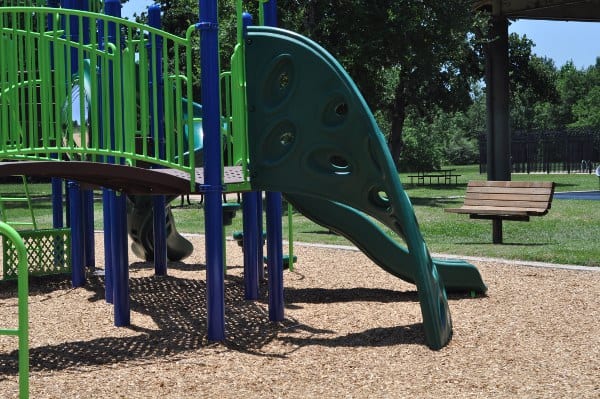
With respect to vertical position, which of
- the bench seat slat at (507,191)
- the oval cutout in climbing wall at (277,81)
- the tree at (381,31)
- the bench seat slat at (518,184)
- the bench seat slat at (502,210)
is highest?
the tree at (381,31)

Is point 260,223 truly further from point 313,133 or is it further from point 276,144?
point 313,133

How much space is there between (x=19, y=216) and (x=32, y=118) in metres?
14.4

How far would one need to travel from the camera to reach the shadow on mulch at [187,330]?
5391 mm

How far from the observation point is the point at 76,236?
8.05 meters

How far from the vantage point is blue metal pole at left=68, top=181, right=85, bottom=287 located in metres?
7.94

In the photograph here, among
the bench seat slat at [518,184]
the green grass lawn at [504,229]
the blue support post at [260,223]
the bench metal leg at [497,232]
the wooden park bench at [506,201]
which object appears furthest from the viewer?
the bench metal leg at [497,232]

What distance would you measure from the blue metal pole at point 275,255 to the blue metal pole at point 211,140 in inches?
31.9

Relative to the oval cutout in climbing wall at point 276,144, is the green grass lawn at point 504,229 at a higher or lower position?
lower

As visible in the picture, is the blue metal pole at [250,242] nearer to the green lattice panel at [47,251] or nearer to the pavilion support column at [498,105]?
the green lattice panel at [47,251]

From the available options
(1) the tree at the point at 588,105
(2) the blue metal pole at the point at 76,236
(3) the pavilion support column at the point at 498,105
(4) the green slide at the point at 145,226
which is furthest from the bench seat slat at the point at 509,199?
(1) the tree at the point at 588,105

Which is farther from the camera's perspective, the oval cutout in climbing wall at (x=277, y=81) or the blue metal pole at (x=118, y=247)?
the blue metal pole at (x=118, y=247)

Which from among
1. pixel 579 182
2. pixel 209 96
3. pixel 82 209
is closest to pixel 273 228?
pixel 209 96


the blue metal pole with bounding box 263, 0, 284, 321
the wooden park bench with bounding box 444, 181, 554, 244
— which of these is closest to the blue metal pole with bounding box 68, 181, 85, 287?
the blue metal pole with bounding box 263, 0, 284, 321

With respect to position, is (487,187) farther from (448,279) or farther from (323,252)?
(448,279)
